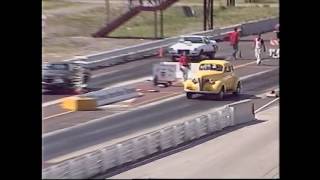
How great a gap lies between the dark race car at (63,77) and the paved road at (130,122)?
4292 mm

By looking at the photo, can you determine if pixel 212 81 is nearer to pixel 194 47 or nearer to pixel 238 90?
pixel 238 90

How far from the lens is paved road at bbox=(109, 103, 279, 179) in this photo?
29.0ft

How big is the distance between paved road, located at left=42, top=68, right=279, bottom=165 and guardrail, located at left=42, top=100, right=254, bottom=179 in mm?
1724

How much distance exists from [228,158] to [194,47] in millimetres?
26089

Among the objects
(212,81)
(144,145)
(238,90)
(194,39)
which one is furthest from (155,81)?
(144,145)

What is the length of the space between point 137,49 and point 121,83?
25.2 ft

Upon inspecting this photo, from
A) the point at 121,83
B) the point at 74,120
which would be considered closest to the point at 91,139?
the point at 74,120

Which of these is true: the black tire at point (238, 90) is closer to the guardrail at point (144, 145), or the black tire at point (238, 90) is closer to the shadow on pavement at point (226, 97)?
the shadow on pavement at point (226, 97)

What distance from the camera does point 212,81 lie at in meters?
26.0

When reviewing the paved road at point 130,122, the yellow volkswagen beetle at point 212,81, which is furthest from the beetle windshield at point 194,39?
the yellow volkswagen beetle at point 212,81

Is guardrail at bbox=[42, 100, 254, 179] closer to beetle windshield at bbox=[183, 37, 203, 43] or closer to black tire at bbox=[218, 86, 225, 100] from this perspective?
black tire at bbox=[218, 86, 225, 100]

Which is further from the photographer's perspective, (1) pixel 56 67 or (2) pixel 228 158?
(1) pixel 56 67
